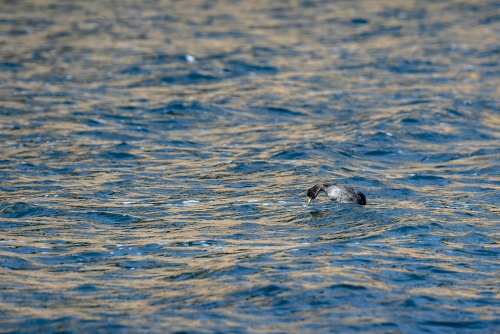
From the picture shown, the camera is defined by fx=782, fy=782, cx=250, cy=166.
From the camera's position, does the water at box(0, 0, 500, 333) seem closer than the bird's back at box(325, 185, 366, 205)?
Yes

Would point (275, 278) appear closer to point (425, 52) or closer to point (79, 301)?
point (79, 301)

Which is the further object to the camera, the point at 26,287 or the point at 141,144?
the point at 141,144

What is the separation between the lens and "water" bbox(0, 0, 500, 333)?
25.3 ft

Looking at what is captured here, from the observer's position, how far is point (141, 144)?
574 inches

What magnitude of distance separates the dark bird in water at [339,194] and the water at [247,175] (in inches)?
4.8

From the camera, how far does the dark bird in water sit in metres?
10.5

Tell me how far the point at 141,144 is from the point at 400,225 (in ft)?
20.4

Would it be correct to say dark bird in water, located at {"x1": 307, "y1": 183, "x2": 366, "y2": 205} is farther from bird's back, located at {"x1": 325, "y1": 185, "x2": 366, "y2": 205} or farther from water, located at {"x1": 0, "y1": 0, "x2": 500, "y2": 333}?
water, located at {"x1": 0, "y1": 0, "x2": 500, "y2": 333}

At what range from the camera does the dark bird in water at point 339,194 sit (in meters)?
10.5

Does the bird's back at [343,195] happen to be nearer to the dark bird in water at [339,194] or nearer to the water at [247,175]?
the dark bird in water at [339,194]

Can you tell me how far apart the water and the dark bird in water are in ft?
0.40

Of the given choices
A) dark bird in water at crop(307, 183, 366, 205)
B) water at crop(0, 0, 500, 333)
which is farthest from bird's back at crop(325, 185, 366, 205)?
water at crop(0, 0, 500, 333)

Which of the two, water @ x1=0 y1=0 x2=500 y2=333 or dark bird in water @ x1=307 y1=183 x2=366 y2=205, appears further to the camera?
dark bird in water @ x1=307 y1=183 x2=366 y2=205

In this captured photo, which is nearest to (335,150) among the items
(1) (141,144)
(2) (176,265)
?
(1) (141,144)
